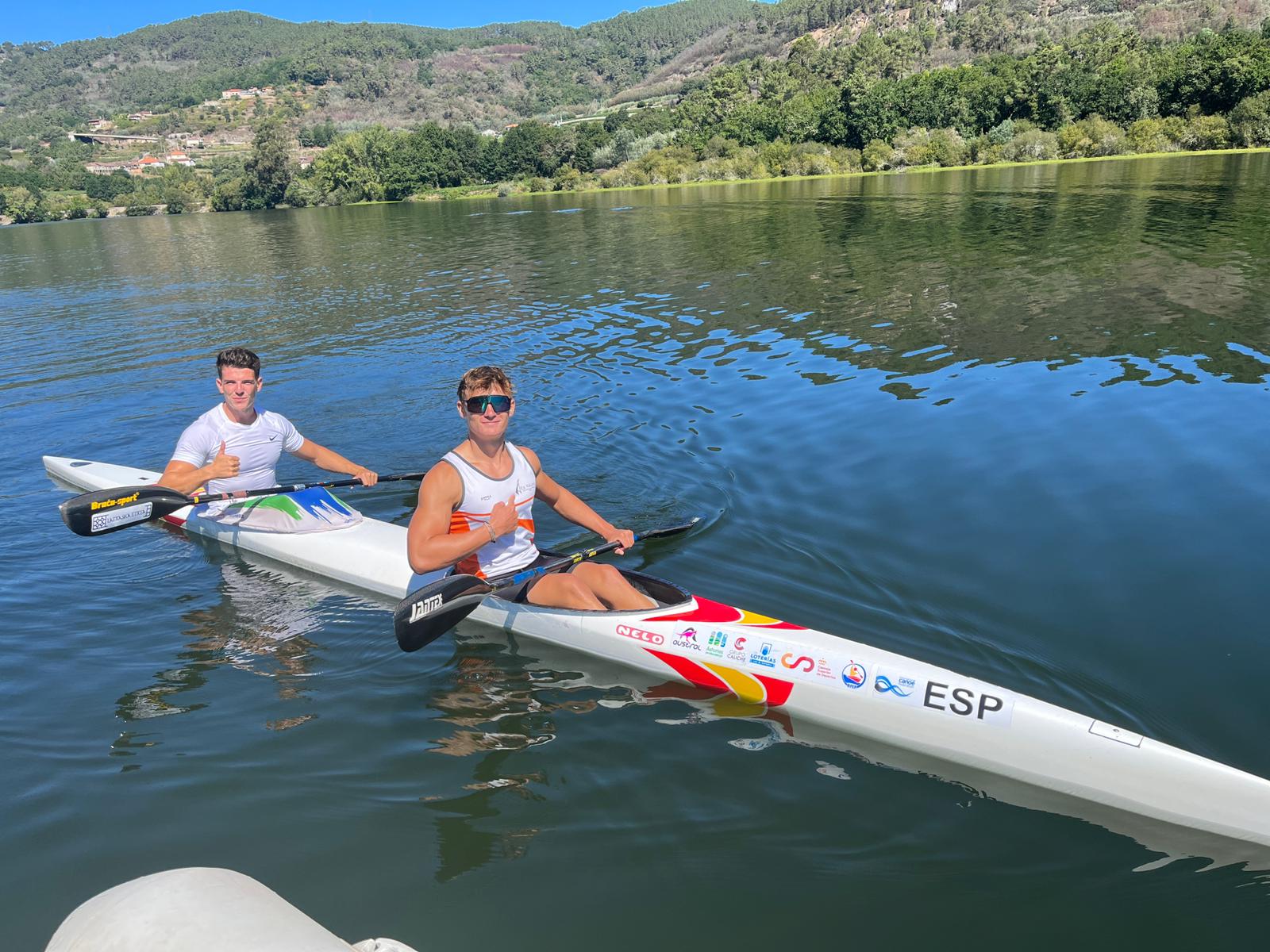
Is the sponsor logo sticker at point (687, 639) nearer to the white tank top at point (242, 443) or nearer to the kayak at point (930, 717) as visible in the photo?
the kayak at point (930, 717)

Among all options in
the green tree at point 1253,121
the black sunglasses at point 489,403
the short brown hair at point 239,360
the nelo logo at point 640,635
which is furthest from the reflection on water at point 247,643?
the green tree at point 1253,121

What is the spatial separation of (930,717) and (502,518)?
318 centimetres

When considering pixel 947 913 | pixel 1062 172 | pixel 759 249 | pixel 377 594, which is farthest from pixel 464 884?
pixel 1062 172

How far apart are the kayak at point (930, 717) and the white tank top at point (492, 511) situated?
417 millimetres

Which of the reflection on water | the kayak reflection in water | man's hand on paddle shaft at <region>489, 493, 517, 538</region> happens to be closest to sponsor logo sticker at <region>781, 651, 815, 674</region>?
man's hand on paddle shaft at <region>489, 493, 517, 538</region>

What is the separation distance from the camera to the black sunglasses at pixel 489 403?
19.6 ft

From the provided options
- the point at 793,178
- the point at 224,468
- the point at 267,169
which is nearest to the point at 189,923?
the point at 224,468

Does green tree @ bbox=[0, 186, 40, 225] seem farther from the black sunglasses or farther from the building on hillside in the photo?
the black sunglasses

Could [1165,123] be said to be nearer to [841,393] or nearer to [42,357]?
[841,393]

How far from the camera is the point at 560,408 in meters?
13.9

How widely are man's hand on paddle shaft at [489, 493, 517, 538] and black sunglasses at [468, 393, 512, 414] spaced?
79 cm

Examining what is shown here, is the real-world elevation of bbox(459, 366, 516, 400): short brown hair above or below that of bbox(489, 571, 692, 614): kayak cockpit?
above

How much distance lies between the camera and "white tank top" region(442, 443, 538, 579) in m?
6.39

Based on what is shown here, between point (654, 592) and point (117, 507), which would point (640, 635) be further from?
point (117, 507)
